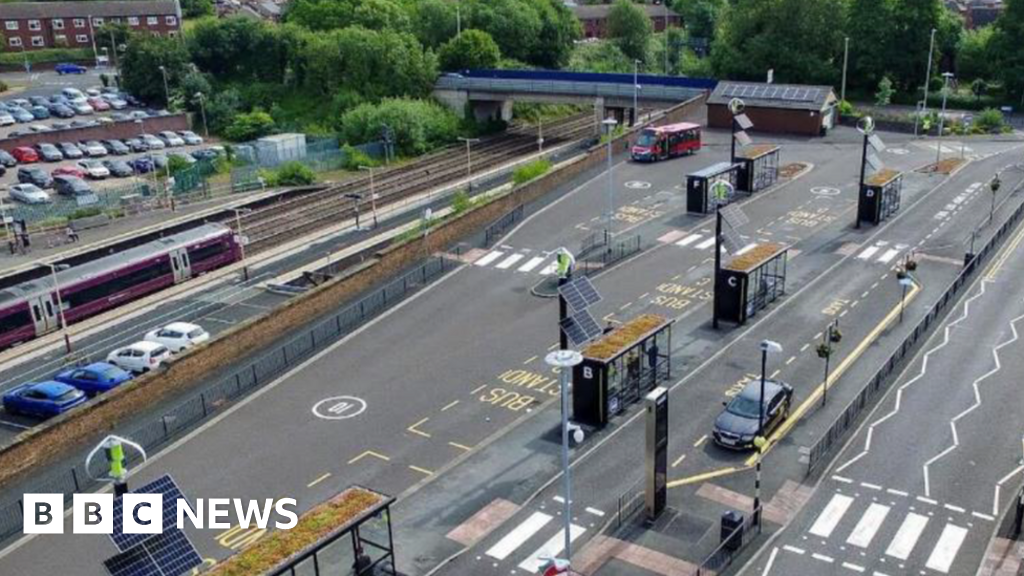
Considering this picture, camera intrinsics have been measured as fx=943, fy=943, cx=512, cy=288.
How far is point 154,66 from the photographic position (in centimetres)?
11562

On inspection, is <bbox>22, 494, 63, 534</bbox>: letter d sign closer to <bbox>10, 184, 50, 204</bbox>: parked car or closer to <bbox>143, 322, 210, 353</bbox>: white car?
<bbox>143, 322, 210, 353</bbox>: white car

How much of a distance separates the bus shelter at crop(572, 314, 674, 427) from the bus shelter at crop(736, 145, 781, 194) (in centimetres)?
2762

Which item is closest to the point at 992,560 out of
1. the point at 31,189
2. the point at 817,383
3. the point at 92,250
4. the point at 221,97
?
the point at 817,383

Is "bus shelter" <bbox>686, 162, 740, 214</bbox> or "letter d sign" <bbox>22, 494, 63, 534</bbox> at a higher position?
"bus shelter" <bbox>686, 162, 740, 214</bbox>

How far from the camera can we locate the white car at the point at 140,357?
40.8 metres

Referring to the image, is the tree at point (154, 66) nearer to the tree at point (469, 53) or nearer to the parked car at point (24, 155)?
the parked car at point (24, 155)

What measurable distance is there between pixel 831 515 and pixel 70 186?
71679mm

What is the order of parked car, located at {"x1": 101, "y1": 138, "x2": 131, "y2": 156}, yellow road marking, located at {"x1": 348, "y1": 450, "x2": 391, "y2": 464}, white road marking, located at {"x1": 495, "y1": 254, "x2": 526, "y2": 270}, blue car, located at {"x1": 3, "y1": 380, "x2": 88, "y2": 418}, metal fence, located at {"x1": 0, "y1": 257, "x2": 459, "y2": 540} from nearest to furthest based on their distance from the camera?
metal fence, located at {"x1": 0, "y1": 257, "x2": 459, "y2": 540} < yellow road marking, located at {"x1": 348, "y1": 450, "x2": 391, "y2": 464} < blue car, located at {"x1": 3, "y1": 380, "x2": 88, "y2": 418} < white road marking, located at {"x1": 495, "y1": 254, "x2": 526, "y2": 270} < parked car, located at {"x1": 101, "y1": 138, "x2": 131, "y2": 156}

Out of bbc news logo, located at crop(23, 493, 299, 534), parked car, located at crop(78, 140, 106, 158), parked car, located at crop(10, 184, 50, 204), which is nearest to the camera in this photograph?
bbc news logo, located at crop(23, 493, 299, 534)

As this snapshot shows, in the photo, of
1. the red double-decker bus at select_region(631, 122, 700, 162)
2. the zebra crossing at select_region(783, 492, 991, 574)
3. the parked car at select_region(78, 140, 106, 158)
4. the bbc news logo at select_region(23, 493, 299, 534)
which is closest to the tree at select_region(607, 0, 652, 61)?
the red double-decker bus at select_region(631, 122, 700, 162)

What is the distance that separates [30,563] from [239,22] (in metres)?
105

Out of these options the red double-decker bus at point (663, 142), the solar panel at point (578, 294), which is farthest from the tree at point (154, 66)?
the solar panel at point (578, 294)

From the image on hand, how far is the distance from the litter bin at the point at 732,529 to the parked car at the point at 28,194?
66.9m

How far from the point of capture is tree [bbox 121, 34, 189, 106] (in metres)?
116
